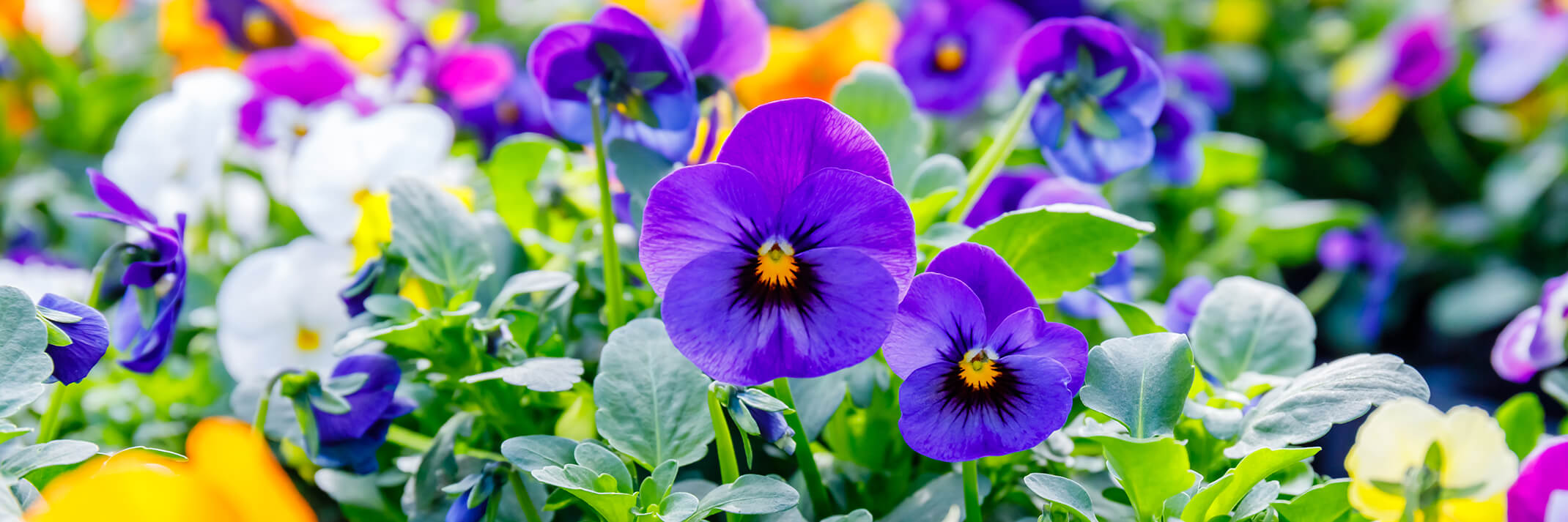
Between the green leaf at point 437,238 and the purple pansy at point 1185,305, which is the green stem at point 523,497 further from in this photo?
the purple pansy at point 1185,305

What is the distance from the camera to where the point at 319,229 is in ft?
2.47

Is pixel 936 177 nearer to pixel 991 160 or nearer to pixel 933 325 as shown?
pixel 991 160

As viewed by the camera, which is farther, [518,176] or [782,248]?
[518,176]

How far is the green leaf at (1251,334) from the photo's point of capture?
57 centimetres

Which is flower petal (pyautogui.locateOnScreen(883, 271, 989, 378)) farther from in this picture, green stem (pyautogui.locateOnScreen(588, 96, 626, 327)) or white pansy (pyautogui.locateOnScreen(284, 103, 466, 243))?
white pansy (pyautogui.locateOnScreen(284, 103, 466, 243))

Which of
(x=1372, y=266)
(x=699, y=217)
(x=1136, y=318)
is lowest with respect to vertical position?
(x=1372, y=266)

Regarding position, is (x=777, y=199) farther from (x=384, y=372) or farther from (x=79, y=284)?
(x=79, y=284)

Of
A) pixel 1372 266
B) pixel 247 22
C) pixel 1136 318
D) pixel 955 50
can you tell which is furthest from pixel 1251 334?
pixel 247 22

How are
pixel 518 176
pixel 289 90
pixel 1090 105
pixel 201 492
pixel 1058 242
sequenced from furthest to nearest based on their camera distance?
pixel 289 90, pixel 518 176, pixel 1090 105, pixel 1058 242, pixel 201 492

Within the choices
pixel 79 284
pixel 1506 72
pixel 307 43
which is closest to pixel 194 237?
pixel 79 284

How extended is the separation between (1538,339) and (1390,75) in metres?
0.93

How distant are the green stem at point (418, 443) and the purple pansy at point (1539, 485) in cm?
48

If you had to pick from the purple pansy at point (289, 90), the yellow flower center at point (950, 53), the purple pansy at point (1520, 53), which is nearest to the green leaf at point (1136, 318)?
the yellow flower center at point (950, 53)

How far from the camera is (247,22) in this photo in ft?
3.90
